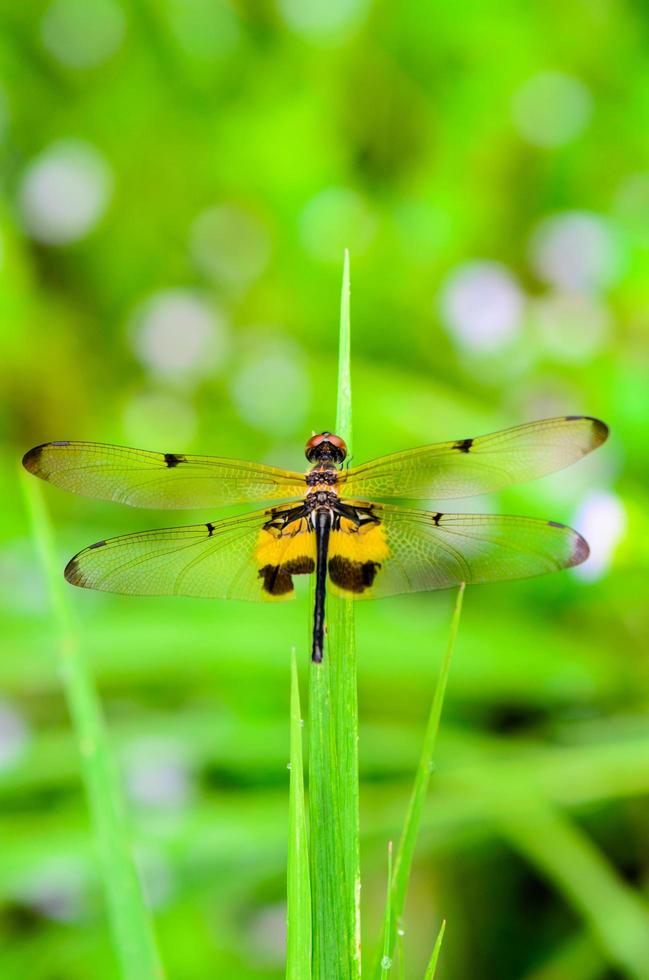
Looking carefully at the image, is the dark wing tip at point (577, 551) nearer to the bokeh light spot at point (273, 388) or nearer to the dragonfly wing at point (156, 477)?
the dragonfly wing at point (156, 477)

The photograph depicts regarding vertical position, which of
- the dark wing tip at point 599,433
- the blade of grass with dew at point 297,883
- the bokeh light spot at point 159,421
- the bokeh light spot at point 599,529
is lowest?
the blade of grass with dew at point 297,883

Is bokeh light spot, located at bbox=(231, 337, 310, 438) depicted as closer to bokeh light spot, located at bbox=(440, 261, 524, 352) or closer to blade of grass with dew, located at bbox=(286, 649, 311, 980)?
bokeh light spot, located at bbox=(440, 261, 524, 352)

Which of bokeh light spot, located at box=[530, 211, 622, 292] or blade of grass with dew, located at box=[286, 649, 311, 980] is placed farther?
bokeh light spot, located at box=[530, 211, 622, 292]

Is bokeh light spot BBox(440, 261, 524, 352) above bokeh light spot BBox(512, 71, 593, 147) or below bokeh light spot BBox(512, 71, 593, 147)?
below

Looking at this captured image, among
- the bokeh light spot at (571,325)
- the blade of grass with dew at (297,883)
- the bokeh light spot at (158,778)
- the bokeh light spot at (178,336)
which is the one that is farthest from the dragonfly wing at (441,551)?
the bokeh light spot at (178,336)

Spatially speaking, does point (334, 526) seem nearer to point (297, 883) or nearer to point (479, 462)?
point (479, 462)

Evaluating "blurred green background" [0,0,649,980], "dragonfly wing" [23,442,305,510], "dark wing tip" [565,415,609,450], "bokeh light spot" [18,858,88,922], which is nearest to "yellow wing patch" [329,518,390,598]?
"dragonfly wing" [23,442,305,510]
